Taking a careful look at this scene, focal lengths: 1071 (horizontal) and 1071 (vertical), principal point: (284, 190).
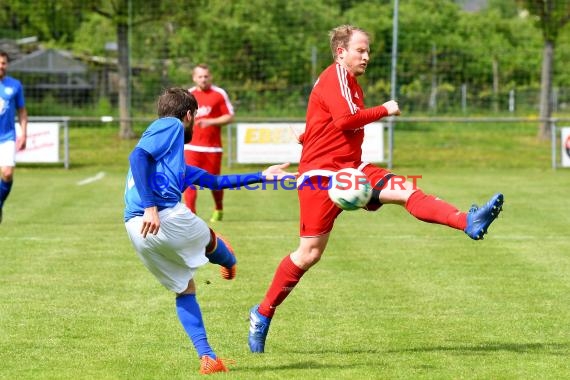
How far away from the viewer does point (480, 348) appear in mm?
6441

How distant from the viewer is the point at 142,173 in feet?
18.1

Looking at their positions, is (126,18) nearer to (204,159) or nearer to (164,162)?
(204,159)

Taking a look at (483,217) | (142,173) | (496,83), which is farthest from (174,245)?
(496,83)

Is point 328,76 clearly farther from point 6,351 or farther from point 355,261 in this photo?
point 355,261

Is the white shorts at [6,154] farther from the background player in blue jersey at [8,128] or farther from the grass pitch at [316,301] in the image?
the grass pitch at [316,301]

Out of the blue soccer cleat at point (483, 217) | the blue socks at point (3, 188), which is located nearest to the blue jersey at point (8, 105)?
the blue socks at point (3, 188)

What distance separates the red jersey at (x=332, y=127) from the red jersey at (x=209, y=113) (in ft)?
22.9

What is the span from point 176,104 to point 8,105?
7.74 metres

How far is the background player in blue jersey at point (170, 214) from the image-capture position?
219 inches

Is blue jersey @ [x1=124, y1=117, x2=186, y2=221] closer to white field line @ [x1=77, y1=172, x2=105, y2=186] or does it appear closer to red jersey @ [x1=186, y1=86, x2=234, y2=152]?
red jersey @ [x1=186, y1=86, x2=234, y2=152]

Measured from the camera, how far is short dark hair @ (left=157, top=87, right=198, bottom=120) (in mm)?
5797

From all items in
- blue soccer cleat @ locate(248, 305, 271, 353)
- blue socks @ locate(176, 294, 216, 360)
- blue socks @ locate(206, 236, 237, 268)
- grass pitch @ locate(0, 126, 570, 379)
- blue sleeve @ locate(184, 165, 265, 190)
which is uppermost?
blue sleeve @ locate(184, 165, 265, 190)

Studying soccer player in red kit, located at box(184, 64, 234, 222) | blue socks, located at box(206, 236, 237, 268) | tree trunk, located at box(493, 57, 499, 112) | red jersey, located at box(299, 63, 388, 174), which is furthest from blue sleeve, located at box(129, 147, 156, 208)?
tree trunk, located at box(493, 57, 499, 112)

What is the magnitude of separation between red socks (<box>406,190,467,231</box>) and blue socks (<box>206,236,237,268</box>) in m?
1.12
